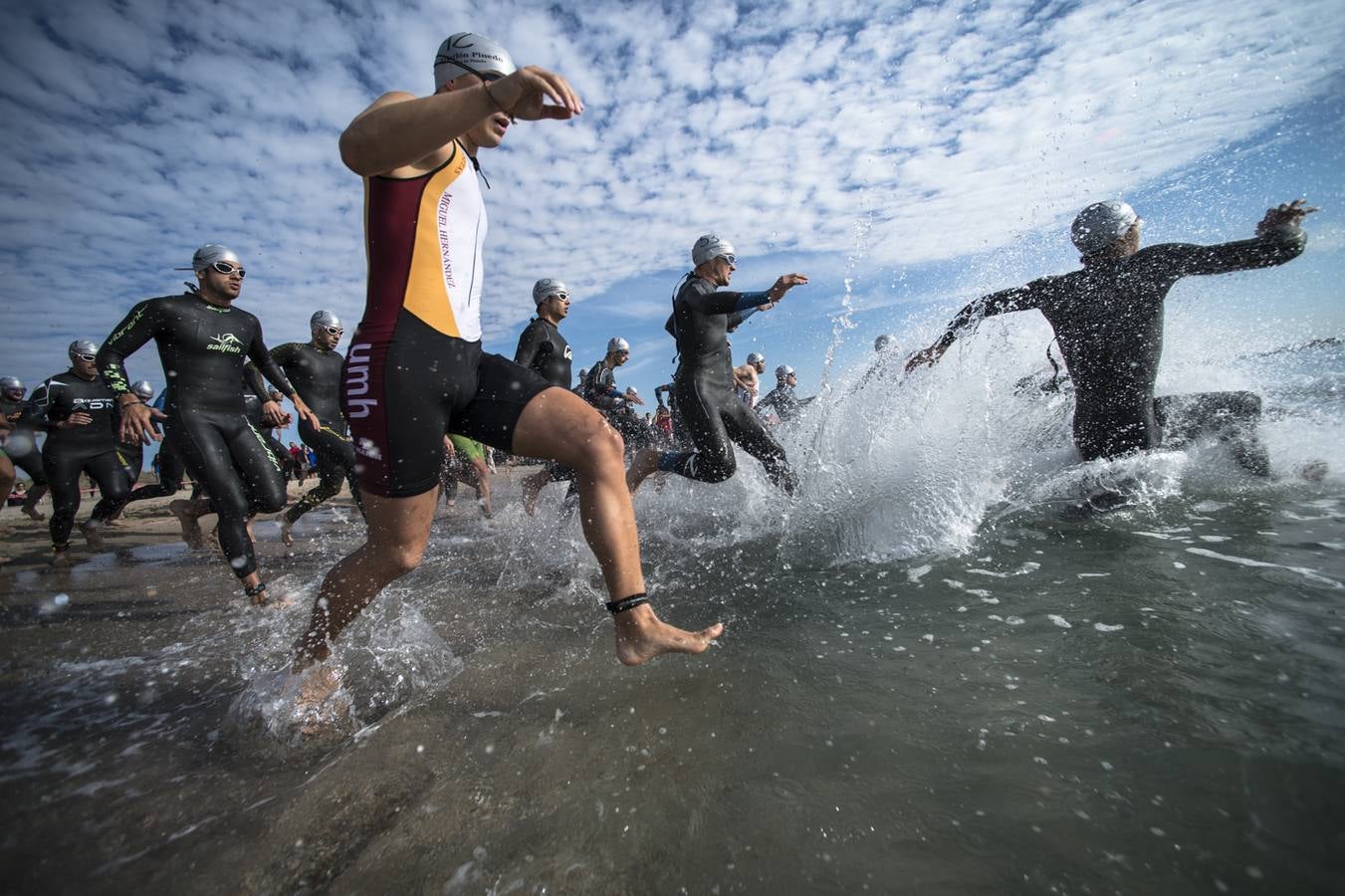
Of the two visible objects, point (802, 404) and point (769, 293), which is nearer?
point (769, 293)

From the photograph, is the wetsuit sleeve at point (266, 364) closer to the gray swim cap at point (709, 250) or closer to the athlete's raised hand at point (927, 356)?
the gray swim cap at point (709, 250)

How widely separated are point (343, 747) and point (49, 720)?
1349 mm

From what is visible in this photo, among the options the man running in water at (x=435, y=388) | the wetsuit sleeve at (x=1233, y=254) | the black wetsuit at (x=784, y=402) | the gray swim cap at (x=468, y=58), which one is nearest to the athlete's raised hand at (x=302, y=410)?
the man running in water at (x=435, y=388)

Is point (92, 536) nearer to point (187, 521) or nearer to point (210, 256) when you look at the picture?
point (187, 521)

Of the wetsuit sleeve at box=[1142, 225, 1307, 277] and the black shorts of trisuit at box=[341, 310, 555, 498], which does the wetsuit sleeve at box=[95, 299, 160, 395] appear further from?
the wetsuit sleeve at box=[1142, 225, 1307, 277]

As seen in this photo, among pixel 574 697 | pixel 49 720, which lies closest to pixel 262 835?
pixel 574 697

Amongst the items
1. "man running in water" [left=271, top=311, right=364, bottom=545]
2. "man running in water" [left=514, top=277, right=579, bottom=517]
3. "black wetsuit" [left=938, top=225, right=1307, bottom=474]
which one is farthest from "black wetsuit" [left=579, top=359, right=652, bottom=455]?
"black wetsuit" [left=938, top=225, right=1307, bottom=474]

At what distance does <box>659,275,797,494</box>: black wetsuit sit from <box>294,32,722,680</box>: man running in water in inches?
90.1

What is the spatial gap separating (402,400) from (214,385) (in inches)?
117

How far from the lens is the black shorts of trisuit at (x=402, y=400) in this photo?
1845mm

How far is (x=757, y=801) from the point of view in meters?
1.32

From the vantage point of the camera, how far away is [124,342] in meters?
3.51

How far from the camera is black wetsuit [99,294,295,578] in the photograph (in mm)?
3533

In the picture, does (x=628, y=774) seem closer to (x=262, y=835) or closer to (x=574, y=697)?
(x=574, y=697)
